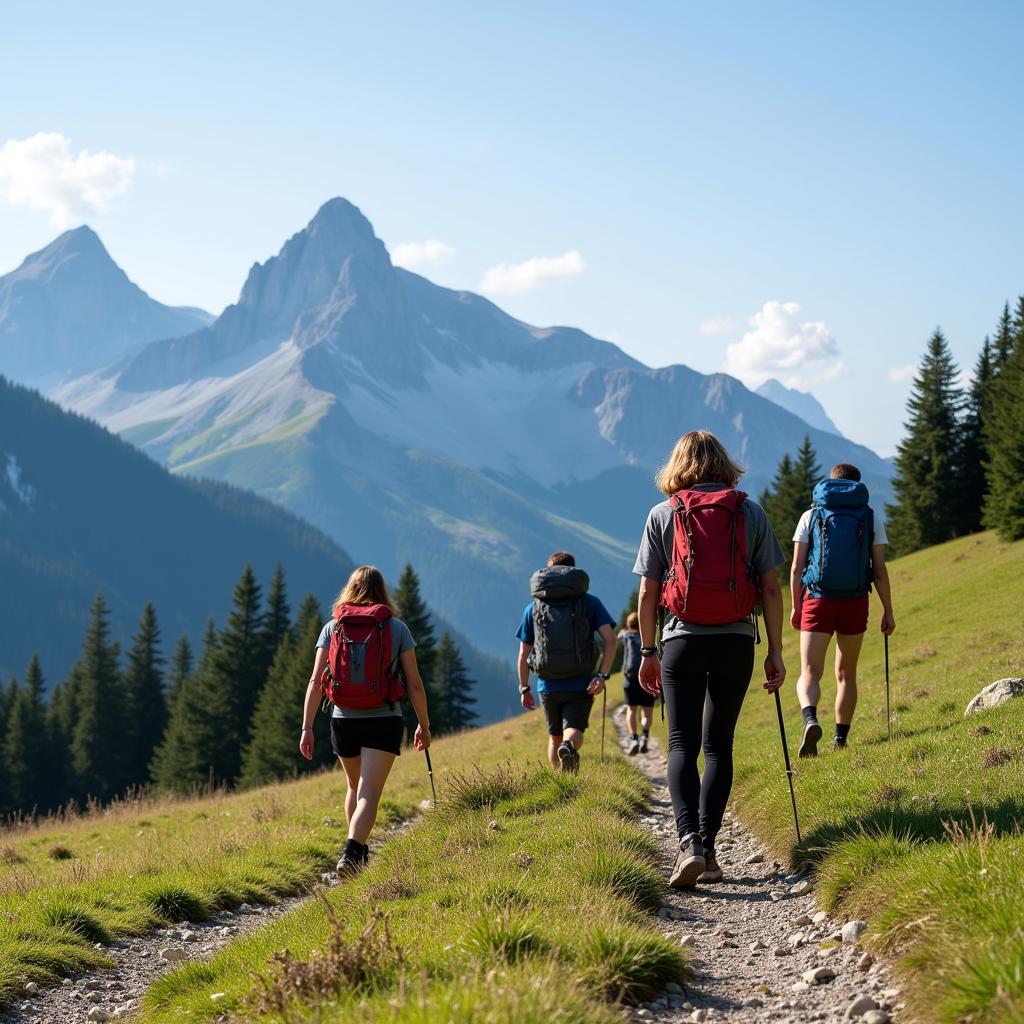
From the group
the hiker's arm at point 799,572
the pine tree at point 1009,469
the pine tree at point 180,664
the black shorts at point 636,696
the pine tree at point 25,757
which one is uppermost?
the pine tree at point 1009,469

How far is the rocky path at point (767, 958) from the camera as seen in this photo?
5.11 meters

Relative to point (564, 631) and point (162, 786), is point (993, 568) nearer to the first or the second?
point (564, 631)

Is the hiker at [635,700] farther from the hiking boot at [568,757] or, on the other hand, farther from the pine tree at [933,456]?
the pine tree at [933,456]

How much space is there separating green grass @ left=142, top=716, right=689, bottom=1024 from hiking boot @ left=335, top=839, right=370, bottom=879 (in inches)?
6.6

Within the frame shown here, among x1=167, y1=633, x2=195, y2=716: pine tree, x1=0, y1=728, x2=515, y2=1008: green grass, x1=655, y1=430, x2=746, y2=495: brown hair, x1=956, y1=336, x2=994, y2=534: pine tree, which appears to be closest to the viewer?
x1=655, y1=430, x2=746, y2=495: brown hair

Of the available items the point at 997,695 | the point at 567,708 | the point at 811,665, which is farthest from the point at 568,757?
the point at 997,695

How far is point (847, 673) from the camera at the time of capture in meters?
11.5

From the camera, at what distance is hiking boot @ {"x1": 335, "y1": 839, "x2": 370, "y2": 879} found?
370 inches

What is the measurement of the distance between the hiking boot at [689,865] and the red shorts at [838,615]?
4.40 meters

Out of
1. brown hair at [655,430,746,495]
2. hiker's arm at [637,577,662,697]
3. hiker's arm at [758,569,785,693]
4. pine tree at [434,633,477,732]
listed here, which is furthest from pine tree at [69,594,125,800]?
hiker's arm at [758,569,785,693]

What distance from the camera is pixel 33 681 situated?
77812mm

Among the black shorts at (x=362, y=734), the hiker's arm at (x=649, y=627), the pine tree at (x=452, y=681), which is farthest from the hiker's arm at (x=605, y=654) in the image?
the pine tree at (x=452, y=681)

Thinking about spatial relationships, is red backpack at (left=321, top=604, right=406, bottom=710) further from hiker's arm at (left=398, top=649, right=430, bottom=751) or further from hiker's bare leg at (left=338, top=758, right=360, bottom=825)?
hiker's bare leg at (left=338, top=758, right=360, bottom=825)

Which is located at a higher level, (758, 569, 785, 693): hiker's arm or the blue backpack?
the blue backpack
